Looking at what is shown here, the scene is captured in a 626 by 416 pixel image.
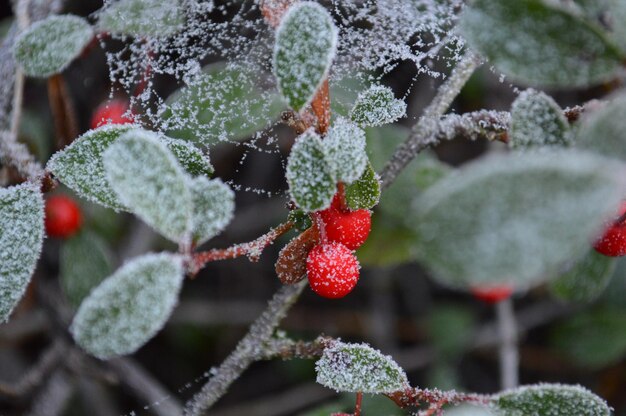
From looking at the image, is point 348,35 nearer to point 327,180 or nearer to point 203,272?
point 327,180

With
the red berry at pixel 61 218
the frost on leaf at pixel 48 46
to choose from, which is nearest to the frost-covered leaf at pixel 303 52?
the frost on leaf at pixel 48 46

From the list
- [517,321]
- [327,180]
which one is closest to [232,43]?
[327,180]

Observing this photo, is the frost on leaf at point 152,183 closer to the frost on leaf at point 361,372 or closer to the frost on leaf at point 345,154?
the frost on leaf at point 345,154

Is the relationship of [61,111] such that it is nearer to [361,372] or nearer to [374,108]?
[374,108]

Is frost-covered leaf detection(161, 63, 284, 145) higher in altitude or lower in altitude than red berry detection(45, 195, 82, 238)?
higher

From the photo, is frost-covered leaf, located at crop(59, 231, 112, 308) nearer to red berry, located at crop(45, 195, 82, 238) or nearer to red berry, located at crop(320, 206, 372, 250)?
red berry, located at crop(45, 195, 82, 238)

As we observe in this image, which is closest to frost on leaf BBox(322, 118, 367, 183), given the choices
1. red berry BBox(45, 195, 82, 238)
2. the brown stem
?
the brown stem

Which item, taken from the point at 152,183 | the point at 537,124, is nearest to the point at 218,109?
the point at 152,183
